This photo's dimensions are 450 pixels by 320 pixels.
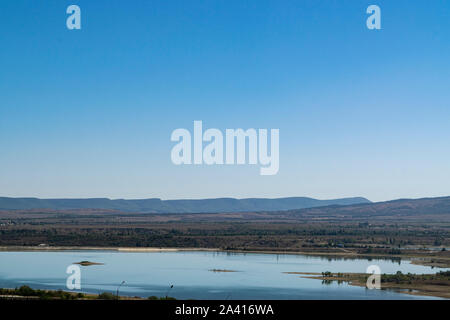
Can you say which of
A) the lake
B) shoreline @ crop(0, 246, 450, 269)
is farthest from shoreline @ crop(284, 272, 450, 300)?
shoreline @ crop(0, 246, 450, 269)

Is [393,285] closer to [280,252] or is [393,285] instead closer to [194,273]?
[194,273]

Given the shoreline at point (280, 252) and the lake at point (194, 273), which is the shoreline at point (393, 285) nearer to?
the lake at point (194, 273)

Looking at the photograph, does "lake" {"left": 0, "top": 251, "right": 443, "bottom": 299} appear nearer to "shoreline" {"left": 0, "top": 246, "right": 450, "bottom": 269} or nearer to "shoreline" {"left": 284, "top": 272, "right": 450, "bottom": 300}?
"shoreline" {"left": 284, "top": 272, "right": 450, "bottom": 300}

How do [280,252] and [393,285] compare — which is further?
[280,252]

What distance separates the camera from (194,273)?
50781 mm

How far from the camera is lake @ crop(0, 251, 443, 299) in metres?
39.9

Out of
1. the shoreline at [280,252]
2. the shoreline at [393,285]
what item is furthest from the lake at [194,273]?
the shoreline at [280,252]

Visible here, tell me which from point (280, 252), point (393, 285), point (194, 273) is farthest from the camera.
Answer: point (280, 252)

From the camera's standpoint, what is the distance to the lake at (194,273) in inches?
1570

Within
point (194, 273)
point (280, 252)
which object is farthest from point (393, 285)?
point (280, 252)

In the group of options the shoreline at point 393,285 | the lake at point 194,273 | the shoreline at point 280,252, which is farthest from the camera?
the shoreline at point 280,252

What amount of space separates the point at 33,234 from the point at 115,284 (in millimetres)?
59009
